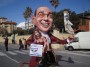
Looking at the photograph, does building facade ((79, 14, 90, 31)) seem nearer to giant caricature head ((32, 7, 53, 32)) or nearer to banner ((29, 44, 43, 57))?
giant caricature head ((32, 7, 53, 32))

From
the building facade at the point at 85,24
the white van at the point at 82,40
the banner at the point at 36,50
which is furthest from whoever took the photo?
the building facade at the point at 85,24

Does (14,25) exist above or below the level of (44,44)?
above

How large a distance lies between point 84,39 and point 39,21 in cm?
2499

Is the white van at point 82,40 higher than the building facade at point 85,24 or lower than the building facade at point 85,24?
lower

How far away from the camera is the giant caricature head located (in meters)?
7.31

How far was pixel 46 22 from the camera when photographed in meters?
7.30

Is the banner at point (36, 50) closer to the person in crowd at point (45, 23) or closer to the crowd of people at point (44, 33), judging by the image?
the crowd of people at point (44, 33)

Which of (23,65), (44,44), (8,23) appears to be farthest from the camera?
(8,23)

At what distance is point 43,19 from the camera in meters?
7.34

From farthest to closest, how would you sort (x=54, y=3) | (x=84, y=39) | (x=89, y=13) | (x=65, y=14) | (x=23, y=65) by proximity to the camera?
(x=54, y=3) < (x=89, y=13) < (x=84, y=39) < (x=23, y=65) < (x=65, y=14)

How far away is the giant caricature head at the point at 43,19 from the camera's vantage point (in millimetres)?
7312

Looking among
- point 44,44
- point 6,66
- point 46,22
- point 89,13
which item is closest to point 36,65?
point 44,44

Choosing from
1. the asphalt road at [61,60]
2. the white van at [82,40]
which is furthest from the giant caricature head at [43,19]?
the white van at [82,40]

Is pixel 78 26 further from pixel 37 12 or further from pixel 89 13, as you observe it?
pixel 37 12
